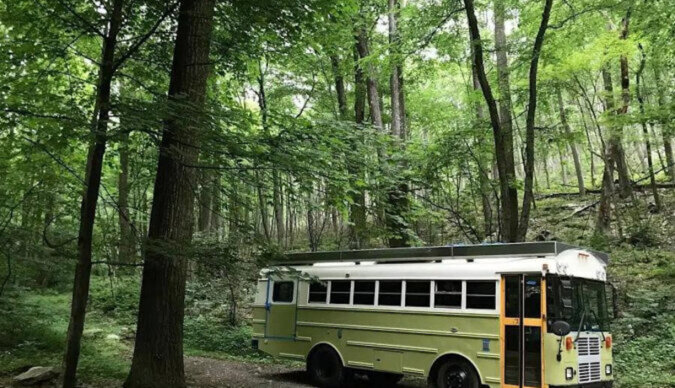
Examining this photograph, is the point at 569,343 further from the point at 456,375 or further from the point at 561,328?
the point at 456,375

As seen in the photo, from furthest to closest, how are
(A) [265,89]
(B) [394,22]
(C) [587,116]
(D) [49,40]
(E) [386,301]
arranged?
(A) [265,89]
(C) [587,116]
(B) [394,22]
(E) [386,301]
(D) [49,40]

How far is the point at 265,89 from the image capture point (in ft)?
74.6

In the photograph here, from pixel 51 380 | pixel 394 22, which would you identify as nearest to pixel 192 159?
pixel 51 380

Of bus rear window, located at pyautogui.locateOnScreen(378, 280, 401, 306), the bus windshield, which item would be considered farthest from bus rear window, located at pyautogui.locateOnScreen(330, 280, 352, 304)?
the bus windshield

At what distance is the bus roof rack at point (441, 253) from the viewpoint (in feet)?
26.1

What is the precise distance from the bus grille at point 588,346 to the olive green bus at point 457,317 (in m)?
0.02

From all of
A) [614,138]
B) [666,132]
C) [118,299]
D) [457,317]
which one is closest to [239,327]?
[118,299]

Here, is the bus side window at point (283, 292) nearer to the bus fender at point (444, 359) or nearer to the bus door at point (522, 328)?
the bus fender at point (444, 359)

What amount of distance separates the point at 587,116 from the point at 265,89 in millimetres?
13455

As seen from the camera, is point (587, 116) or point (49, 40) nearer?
point (49, 40)

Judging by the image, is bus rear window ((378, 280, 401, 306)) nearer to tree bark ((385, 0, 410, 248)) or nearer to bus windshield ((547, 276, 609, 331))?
tree bark ((385, 0, 410, 248))

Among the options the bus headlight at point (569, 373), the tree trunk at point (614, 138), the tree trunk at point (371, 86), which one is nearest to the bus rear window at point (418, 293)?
the bus headlight at point (569, 373)

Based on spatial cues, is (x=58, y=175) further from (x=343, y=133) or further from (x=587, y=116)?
(x=587, y=116)

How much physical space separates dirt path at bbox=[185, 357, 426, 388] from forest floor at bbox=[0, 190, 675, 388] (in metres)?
0.02
